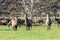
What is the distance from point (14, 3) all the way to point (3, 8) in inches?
87.8

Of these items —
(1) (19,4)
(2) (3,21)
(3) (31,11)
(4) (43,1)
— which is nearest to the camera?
(2) (3,21)

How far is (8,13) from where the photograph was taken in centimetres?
6312

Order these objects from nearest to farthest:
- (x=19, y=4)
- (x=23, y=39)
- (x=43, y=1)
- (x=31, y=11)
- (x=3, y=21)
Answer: (x=23, y=39)
(x=3, y=21)
(x=31, y=11)
(x=43, y=1)
(x=19, y=4)

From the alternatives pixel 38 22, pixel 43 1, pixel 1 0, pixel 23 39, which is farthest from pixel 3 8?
pixel 23 39

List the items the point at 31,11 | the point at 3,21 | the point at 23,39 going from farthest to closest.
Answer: the point at 31,11
the point at 3,21
the point at 23,39

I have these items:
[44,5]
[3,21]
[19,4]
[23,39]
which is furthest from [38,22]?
[23,39]

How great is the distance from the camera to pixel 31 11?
177 feet

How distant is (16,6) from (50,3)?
644 cm

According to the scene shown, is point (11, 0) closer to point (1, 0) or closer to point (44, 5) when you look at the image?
point (1, 0)

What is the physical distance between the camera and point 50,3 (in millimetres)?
58875

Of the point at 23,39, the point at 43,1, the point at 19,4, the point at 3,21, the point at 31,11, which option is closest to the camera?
the point at 23,39

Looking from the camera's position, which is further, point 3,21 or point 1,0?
point 1,0

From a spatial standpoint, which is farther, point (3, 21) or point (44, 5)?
point (44, 5)

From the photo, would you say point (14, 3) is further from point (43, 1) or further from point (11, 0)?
point (43, 1)
